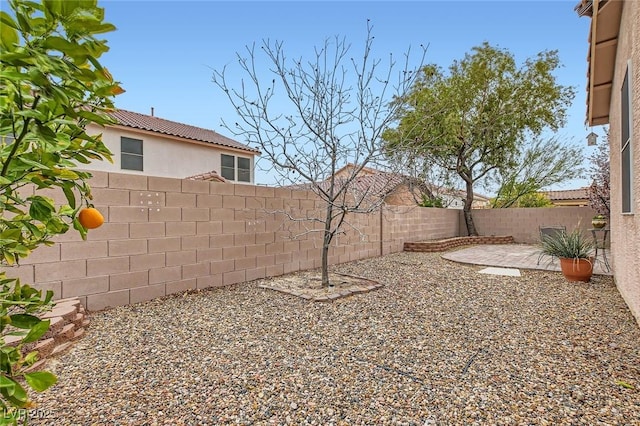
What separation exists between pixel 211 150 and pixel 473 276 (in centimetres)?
1155

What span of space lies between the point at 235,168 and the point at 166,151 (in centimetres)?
313

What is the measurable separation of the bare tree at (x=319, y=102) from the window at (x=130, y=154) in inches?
323

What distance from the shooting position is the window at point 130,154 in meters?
11.5

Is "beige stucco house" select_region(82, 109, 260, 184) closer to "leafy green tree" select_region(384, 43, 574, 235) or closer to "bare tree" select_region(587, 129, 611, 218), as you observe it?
"leafy green tree" select_region(384, 43, 574, 235)

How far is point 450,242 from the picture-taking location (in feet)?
37.0

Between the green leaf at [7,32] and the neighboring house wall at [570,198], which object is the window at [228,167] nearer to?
the green leaf at [7,32]

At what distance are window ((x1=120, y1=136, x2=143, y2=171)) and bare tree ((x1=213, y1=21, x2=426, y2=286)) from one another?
323 inches

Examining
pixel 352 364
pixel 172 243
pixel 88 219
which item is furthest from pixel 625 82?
pixel 172 243

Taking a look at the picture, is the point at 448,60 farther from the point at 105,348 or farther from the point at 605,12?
the point at 105,348

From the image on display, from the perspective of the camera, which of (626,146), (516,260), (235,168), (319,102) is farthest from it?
(235,168)

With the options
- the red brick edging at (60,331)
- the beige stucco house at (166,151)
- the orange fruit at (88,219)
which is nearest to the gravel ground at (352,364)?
Answer: the red brick edging at (60,331)

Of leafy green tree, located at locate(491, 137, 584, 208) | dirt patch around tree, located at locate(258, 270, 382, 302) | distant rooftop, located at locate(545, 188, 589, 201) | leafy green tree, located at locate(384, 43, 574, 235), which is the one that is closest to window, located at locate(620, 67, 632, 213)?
dirt patch around tree, located at locate(258, 270, 382, 302)

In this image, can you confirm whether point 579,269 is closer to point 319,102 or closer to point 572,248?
point 572,248

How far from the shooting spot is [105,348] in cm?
292
